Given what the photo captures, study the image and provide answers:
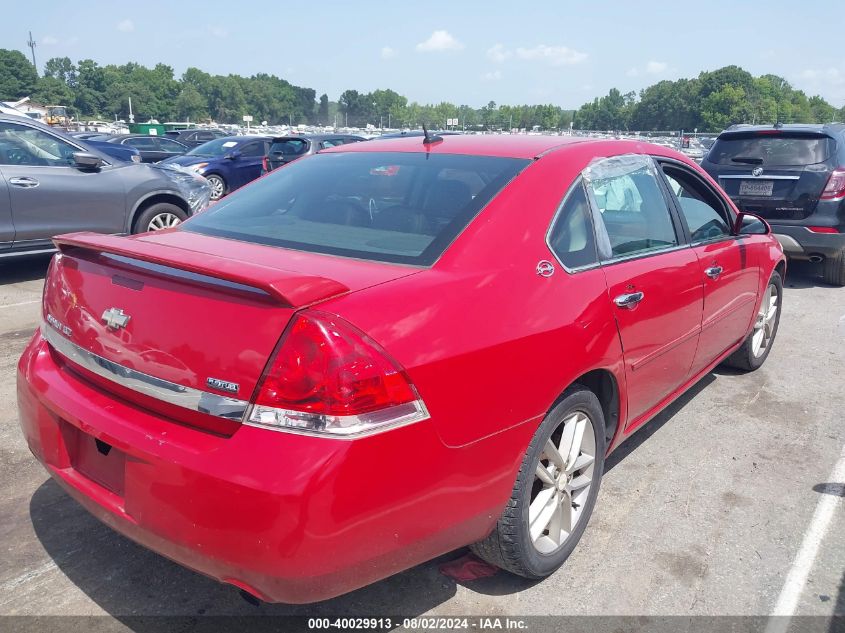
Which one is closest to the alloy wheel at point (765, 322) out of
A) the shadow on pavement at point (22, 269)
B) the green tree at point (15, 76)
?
the shadow on pavement at point (22, 269)

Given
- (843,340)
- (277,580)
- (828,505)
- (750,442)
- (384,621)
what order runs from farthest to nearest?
1. (843,340)
2. (750,442)
3. (828,505)
4. (384,621)
5. (277,580)

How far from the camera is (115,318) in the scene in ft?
7.28

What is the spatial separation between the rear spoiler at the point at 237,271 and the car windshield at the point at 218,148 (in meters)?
15.5

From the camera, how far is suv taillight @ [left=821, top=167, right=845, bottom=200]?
7.49 meters

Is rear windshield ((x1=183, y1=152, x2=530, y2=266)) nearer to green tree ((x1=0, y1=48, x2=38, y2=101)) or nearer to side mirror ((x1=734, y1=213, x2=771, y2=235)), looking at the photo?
side mirror ((x1=734, y1=213, x2=771, y2=235))

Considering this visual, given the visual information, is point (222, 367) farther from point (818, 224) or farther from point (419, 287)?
point (818, 224)

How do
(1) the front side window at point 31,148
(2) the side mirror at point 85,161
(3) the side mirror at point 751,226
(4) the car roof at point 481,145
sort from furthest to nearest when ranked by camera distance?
(2) the side mirror at point 85,161 < (1) the front side window at point 31,148 < (3) the side mirror at point 751,226 < (4) the car roof at point 481,145

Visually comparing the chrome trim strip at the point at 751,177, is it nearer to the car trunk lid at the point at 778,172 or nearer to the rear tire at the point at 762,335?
the car trunk lid at the point at 778,172

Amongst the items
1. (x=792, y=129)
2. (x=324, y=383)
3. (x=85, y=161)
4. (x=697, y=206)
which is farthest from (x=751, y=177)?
(x=324, y=383)

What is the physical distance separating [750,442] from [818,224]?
4.54 meters

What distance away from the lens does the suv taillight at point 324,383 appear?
1.88 meters

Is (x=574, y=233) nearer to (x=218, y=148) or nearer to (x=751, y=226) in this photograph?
(x=751, y=226)

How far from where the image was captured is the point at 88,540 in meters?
2.87

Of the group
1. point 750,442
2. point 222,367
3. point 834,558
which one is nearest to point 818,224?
point 750,442
